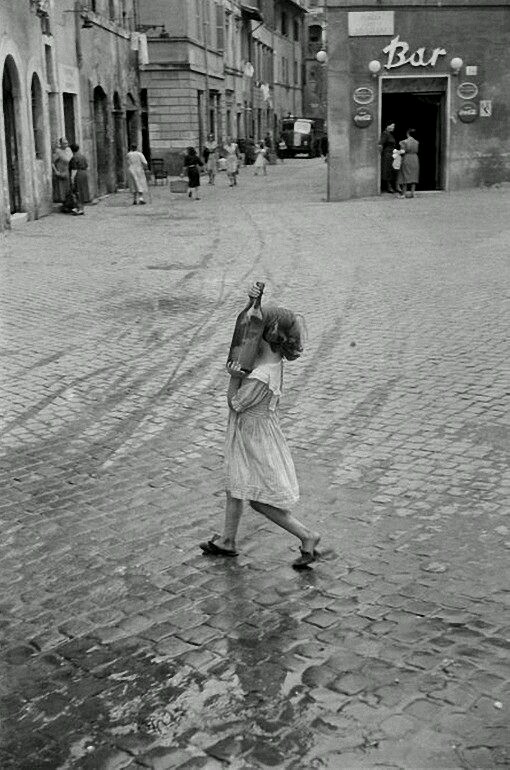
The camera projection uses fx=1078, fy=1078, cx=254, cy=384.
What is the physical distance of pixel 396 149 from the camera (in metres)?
27.1

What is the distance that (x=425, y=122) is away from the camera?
28703 mm

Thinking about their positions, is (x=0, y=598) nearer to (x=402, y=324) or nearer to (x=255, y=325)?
(x=255, y=325)

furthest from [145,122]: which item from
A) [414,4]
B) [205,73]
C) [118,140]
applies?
[414,4]

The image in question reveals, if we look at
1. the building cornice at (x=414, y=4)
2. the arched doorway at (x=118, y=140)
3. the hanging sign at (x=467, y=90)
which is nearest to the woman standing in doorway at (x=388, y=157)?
the hanging sign at (x=467, y=90)

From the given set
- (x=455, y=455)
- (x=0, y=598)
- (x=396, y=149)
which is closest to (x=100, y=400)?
(x=455, y=455)

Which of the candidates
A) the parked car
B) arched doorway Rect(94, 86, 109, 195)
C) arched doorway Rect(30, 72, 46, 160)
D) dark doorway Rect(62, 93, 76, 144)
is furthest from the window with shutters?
arched doorway Rect(30, 72, 46, 160)

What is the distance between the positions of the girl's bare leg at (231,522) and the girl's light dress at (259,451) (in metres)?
0.09

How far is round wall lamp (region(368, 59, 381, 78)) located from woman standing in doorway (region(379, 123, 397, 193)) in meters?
1.33

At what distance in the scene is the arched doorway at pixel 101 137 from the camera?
32.4 meters

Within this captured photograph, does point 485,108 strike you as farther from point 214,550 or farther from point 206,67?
point 214,550

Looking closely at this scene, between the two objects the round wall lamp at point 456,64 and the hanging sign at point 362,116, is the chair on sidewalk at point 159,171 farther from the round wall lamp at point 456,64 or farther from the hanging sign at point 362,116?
the round wall lamp at point 456,64

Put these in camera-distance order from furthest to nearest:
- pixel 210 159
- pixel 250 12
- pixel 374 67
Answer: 1. pixel 250 12
2. pixel 210 159
3. pixel 374 67

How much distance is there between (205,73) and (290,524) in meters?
42.8

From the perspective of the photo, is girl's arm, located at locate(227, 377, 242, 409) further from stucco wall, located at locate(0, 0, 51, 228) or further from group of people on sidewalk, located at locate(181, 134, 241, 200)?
group of people on sidewalk, located at locate(181, 134, 241, 200)
